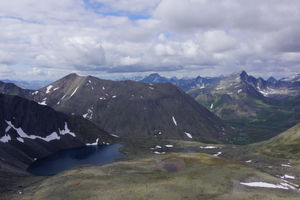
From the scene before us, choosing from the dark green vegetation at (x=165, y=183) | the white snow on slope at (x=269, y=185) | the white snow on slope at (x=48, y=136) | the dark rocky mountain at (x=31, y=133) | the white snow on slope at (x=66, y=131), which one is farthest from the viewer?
the white snow on slope at (x=66, y=131)

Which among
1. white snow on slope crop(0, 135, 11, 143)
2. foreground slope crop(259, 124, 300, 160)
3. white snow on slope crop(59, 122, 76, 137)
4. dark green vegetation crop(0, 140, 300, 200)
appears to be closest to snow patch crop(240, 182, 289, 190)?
dark green vegetation crop(0, 140, 300, 200)

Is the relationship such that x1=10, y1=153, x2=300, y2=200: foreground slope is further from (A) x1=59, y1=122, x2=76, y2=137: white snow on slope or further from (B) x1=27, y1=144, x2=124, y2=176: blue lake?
(A) x1=59, y1=122, x2=76, y2=137: white snow on slope

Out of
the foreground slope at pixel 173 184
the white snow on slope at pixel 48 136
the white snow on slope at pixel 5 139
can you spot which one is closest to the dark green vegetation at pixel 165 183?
the foreground slope at pixel 173 184

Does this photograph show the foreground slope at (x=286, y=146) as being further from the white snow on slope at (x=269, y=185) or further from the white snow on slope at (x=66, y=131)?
the white snow on slope at (x=66, y=131)

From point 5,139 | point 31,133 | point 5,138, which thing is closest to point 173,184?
point 5,139

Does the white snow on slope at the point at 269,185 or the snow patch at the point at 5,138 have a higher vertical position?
the white snow on slope at the point at 269,185

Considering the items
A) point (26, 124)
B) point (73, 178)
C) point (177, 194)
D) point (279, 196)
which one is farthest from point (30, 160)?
point (279, 196)
